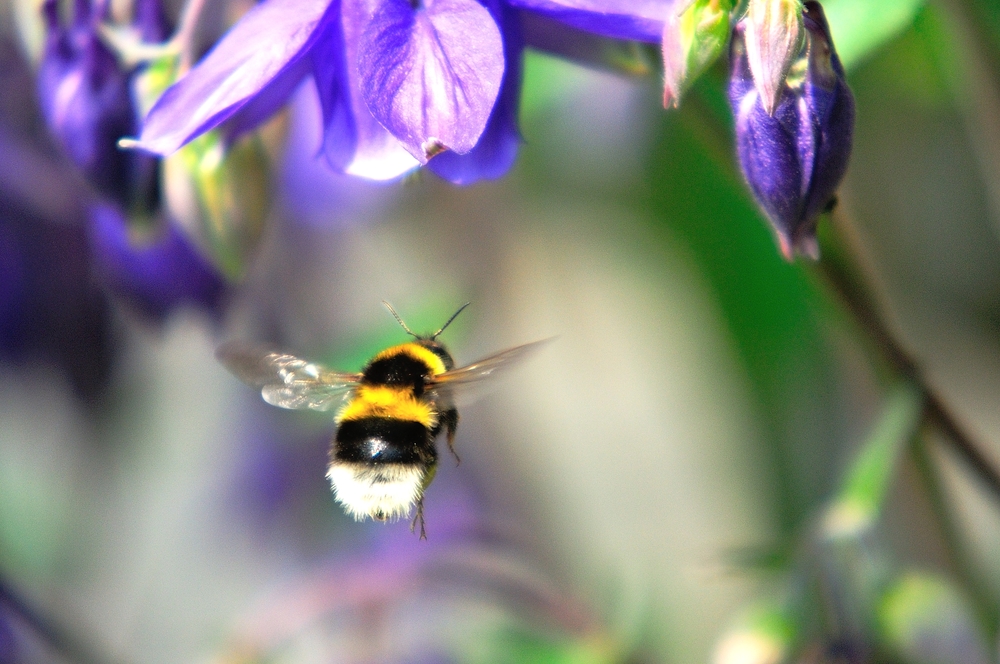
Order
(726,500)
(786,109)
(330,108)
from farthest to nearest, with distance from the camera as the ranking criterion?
(726,500) < (330,108) < (786,109)

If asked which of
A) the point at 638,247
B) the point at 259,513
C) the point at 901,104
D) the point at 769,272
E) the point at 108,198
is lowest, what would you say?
the point at 259,513

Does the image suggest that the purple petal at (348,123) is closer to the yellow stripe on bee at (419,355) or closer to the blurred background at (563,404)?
the blurred background at (563,404)

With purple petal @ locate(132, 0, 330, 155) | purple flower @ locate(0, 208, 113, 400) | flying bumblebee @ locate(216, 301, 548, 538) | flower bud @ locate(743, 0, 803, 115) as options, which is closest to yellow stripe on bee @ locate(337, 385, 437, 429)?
flying bumblebee @ locate(216, 301, 548, 538)

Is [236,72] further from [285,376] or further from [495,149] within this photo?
[285,376]

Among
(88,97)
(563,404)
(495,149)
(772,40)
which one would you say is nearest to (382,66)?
(495,149)

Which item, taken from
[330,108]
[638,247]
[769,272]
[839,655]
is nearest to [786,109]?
[330,108]

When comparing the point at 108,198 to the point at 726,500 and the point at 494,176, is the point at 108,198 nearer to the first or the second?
the point at 494,176

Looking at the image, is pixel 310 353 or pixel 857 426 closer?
pixel 310 353
